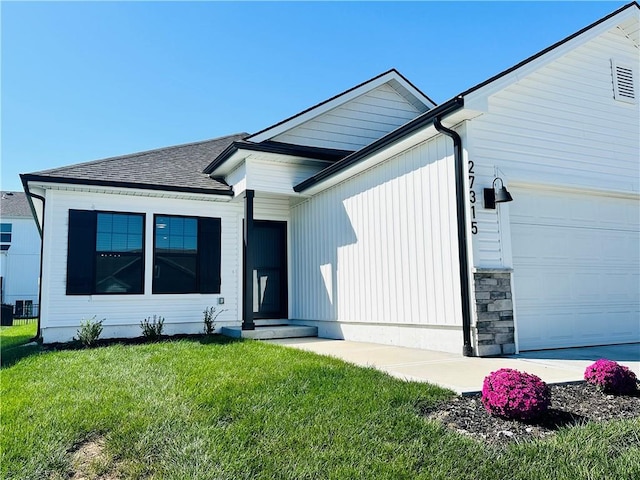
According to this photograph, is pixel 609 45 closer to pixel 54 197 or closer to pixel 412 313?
pixel 412 313

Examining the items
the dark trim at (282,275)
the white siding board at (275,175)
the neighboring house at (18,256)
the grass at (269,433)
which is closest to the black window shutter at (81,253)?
the white siding board at (275,175)

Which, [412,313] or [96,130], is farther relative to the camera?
[96,130]

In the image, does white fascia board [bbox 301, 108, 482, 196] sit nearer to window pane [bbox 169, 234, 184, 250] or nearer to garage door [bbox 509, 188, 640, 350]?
garage door [bbox 509, 188, 640, 350]

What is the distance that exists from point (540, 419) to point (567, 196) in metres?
4.76

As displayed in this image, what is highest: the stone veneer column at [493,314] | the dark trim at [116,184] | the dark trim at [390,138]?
the dark trim at [390,138]

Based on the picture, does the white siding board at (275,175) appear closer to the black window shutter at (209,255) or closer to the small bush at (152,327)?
the black window shutter at (209,255)

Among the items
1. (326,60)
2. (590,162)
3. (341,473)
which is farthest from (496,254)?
(326,60)

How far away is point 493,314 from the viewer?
574 centimetres

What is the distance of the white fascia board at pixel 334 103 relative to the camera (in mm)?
9414

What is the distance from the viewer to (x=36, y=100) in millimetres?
8914

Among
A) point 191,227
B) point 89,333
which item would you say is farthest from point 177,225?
point 89,333

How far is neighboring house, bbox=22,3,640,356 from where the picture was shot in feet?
19.7

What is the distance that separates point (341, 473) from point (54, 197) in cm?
821

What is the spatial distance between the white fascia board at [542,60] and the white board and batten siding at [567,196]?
0.16 metres
